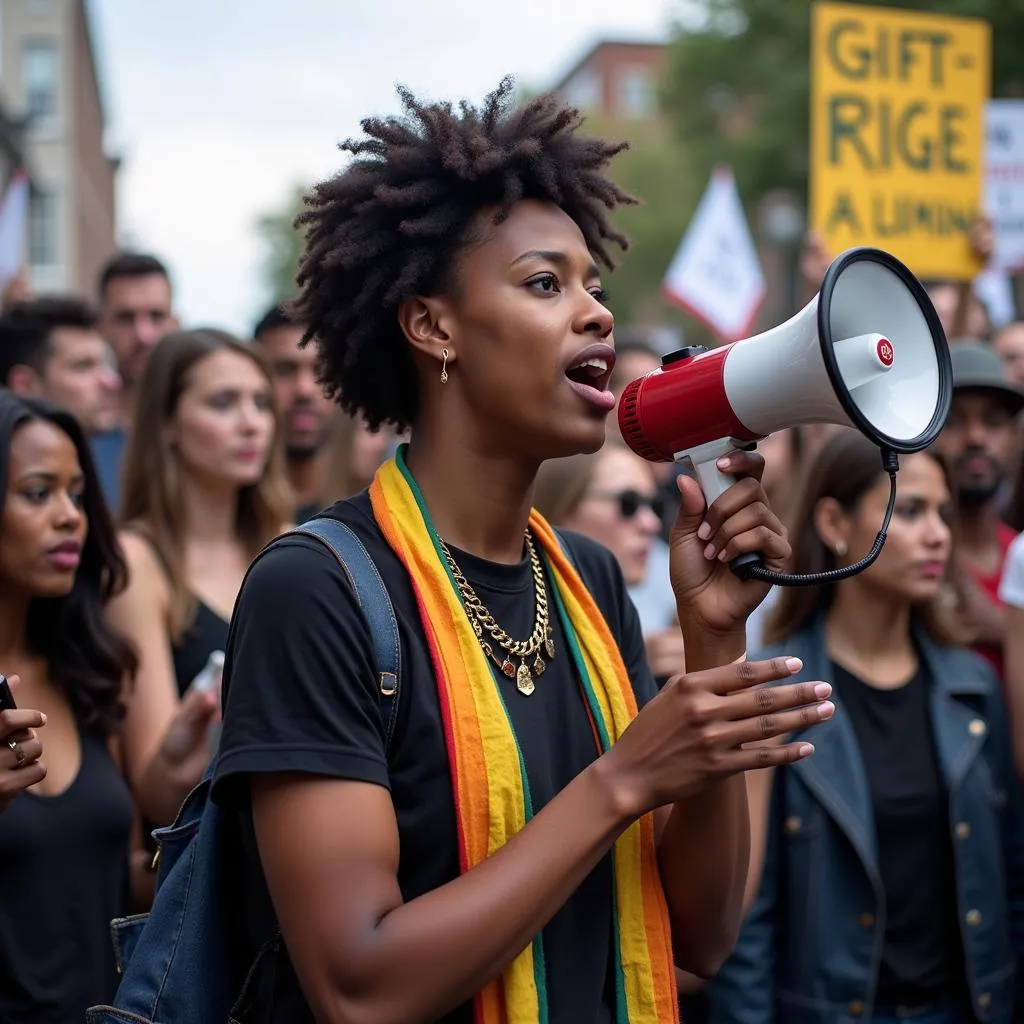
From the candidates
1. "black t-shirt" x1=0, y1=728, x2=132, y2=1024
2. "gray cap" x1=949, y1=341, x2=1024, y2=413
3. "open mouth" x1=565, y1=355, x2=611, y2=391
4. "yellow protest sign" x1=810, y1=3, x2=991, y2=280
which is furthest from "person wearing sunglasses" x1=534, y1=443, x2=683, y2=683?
"yellow protest sign" x1=810, y1=3, x2=991, y2=280

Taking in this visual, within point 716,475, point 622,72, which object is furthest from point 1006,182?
point 622,72

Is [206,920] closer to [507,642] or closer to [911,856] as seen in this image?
[507,642]

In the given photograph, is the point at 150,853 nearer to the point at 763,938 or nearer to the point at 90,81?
the point at 763,938

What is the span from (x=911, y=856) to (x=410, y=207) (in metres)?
2.11

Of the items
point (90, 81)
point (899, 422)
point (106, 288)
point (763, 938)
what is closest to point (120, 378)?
point (106, 288)

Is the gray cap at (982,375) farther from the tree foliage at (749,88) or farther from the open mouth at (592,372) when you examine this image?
the tree foliage at (749,88)

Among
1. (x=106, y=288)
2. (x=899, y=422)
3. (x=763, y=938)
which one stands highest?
(x=106, y=288)

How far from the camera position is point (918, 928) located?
3.44 meters

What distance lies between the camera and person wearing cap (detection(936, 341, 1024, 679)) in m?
4.85

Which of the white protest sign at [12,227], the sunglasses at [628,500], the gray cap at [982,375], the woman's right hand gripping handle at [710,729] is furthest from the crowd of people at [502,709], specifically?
the white protest sign at [12,227]

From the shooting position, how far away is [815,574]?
200cm

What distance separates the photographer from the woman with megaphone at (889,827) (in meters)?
3.40

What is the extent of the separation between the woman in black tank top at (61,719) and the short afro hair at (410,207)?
115cm

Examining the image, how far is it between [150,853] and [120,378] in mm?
3348
